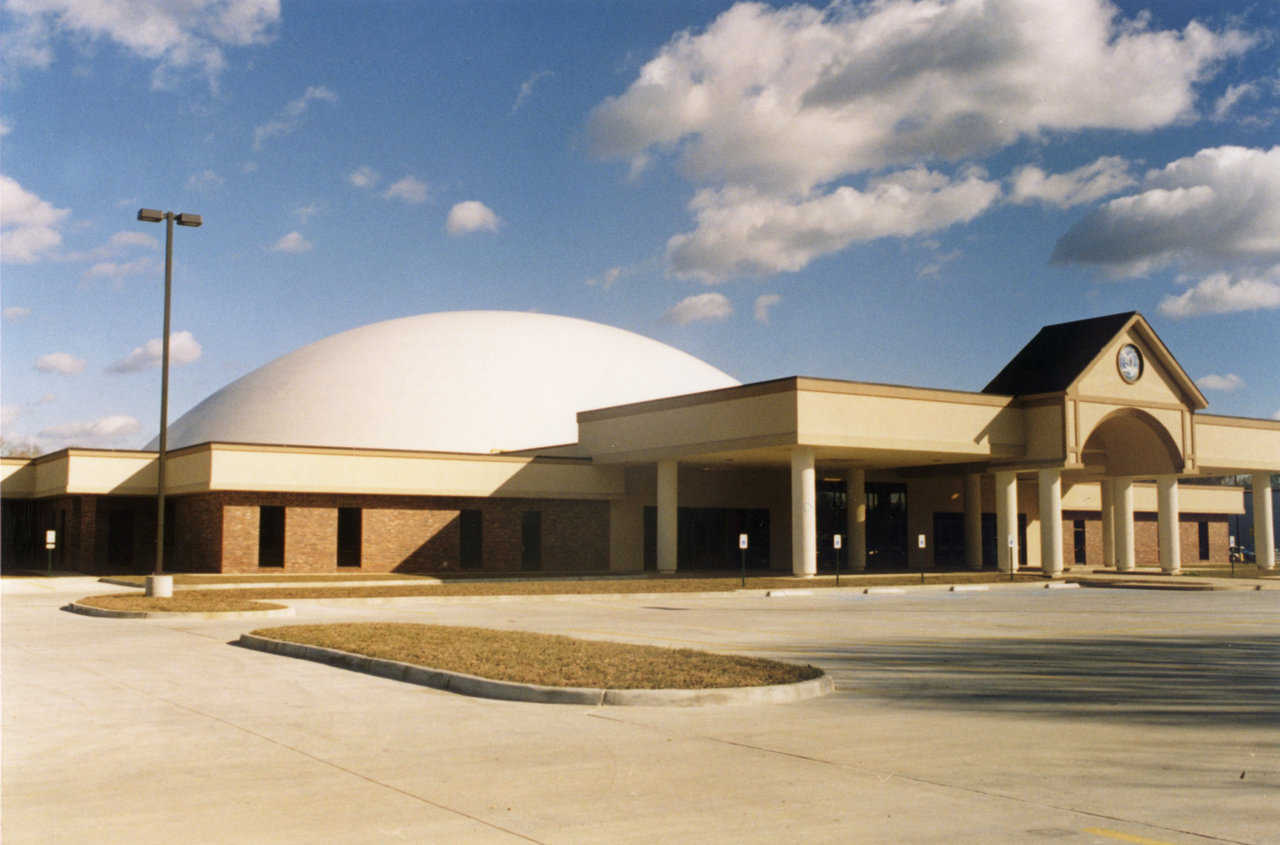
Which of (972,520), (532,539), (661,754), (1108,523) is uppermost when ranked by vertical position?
(972,520)

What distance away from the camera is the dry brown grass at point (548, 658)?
12680mm

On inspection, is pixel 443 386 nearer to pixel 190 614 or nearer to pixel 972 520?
pixel 972 520

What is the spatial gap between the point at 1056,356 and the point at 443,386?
2710 cm

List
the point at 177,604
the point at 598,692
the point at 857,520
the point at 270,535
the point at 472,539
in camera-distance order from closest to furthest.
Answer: the point at 598,692 < the point at 177,604 < the point at 270,535 < the point at 472,539 < the point at 857,520

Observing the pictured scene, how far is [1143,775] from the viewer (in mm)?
8445

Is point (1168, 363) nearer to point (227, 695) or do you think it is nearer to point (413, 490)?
point (413, 490)

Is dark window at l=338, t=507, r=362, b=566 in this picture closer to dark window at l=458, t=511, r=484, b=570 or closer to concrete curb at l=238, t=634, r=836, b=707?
dark window at l=458, t=511, r=484, b=570

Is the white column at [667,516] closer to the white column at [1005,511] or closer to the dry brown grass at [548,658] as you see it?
the white column at [1005,511]

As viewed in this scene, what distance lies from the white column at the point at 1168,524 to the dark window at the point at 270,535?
118 feet

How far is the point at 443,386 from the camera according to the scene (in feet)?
188

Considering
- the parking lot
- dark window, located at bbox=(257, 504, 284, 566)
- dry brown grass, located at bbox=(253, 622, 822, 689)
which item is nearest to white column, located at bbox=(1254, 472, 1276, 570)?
A: dark window, located at bbox=(257, 504, 284, 566)

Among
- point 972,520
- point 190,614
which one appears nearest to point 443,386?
point 972,520

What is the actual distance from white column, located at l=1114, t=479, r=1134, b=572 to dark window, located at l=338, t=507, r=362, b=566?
32.3m

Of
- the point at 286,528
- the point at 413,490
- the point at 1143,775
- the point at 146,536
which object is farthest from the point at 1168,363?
the point at 1143,775
